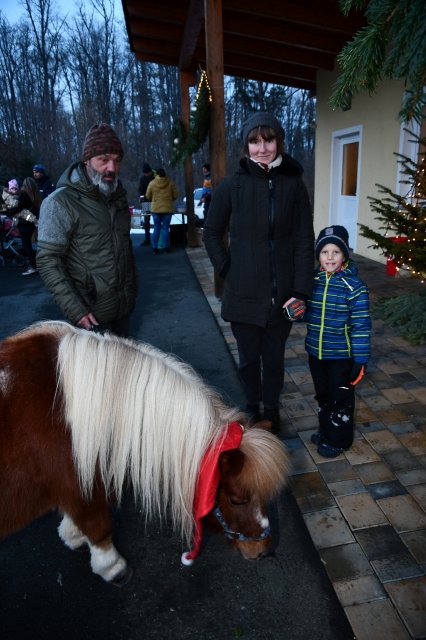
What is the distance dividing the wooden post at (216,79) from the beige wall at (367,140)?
224 cm

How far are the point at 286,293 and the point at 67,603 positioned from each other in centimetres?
179

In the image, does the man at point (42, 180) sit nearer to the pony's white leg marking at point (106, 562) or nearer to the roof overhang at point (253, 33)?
the roof overhang at point (253, 33)

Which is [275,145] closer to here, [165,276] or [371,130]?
[165,276]

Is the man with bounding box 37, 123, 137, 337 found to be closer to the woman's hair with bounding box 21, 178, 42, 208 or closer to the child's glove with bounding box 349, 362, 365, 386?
the child's glove with bounding box 349, 362, 365, 386

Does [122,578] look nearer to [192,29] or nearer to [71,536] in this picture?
[71,536]

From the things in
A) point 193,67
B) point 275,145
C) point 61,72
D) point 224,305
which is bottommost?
point 224,305

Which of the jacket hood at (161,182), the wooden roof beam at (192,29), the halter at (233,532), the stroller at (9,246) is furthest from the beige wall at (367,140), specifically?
the stroller at (9,246)

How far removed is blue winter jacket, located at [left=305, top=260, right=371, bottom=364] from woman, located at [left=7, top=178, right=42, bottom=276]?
660 cm

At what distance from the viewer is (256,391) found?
8.98ft

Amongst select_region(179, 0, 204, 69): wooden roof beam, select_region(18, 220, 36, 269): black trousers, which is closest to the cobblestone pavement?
select_region(179, 0, 204, 69): wooden roof beam

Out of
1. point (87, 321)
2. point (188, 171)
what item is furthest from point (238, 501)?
point (188, 171)

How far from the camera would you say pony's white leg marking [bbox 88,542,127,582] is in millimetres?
1746

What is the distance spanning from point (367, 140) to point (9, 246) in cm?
704

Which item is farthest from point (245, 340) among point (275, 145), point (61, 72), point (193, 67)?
point (61, 72)
